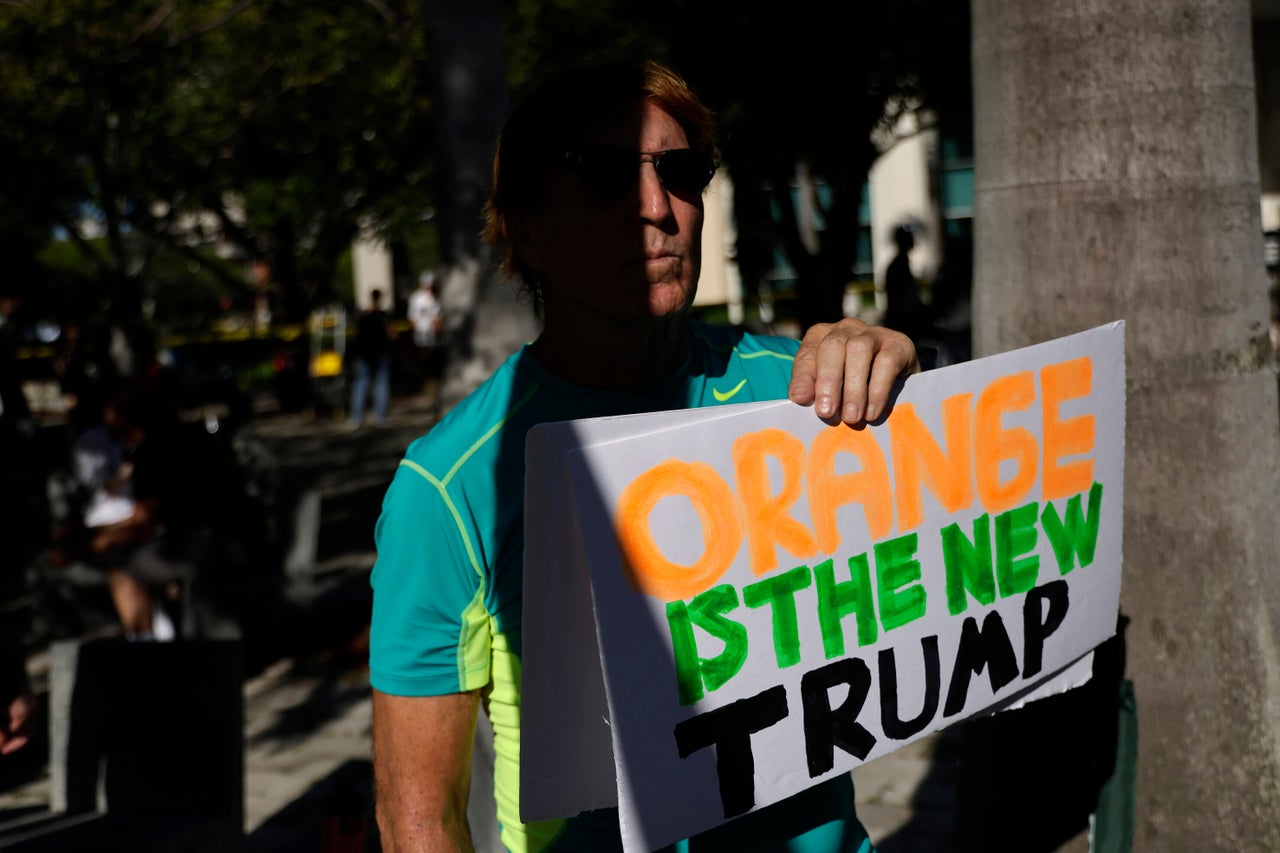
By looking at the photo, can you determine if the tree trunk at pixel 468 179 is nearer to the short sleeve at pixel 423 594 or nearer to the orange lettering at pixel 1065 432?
the orange lettering at pixel 1065 432

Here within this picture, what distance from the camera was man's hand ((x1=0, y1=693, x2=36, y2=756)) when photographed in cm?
378

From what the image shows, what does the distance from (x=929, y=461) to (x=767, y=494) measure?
0.30 m

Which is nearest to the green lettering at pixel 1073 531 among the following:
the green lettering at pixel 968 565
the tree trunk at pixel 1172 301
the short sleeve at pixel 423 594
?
the green lettering at pixel 968 565

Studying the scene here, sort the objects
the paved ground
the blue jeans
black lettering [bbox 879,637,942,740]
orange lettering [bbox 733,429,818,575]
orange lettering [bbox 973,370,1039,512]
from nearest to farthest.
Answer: orange lettering [bbox 733,429,818,575] → black lettering [bbox 879,637,942,740] → orange lettering [bbox 973,370,1039,512] → the paved ground → the blue jeans

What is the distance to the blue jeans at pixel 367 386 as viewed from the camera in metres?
19.0

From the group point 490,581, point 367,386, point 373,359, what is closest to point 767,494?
point 490,581

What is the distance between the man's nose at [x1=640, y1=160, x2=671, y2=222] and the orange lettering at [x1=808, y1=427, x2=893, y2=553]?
387 millimetres

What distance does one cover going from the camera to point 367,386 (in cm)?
1922

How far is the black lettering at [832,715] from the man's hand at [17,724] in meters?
2.63

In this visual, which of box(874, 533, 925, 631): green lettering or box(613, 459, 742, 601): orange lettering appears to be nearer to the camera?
box(613, 459, 742, 601): orange lettering

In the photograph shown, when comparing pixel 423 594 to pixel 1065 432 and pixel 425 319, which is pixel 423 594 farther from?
pixel 425 319

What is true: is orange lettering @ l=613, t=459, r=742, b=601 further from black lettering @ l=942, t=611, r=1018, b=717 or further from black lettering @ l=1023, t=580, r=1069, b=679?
black lettering @ l=1023, t=580, r=1069, b=679

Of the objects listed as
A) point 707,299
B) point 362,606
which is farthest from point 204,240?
point 362,606

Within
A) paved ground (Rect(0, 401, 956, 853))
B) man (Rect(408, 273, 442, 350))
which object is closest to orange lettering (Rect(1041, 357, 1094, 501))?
paved ground (Rect(0, 401, 956, 853))
